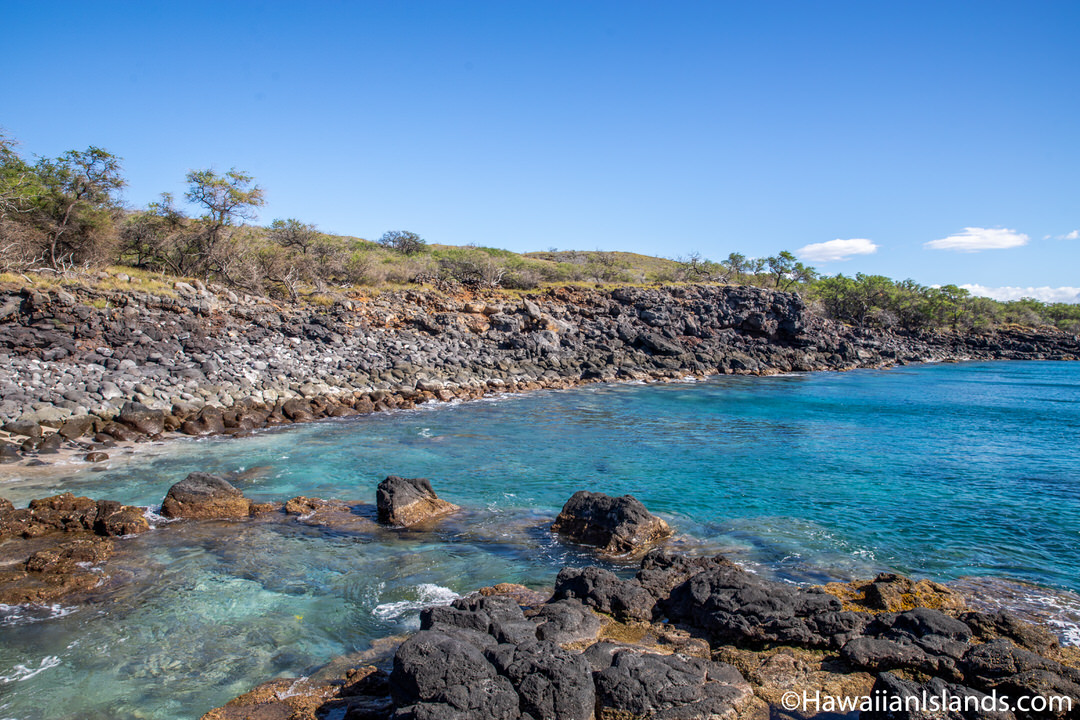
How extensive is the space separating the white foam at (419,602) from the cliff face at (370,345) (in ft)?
55.0

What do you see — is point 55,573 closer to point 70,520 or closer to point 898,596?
point 70,520

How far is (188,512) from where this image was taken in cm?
1252

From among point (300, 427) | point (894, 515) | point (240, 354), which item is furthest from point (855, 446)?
point (240, 354)

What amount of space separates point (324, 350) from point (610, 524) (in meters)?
25.0

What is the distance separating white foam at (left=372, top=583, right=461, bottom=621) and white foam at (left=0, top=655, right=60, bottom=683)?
3895 mm

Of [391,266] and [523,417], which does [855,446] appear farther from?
[391,266]

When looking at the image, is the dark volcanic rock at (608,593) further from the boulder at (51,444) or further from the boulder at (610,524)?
the boulder at (51,444)

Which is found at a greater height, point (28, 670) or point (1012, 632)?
point (1012, 632)

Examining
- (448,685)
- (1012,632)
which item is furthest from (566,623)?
(1012,632)

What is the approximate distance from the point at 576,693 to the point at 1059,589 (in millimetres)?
9402

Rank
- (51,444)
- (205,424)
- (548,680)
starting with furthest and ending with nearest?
(205,424) < (51,444) < (548,680)

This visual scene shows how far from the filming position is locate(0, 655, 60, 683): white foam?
6.75 meters

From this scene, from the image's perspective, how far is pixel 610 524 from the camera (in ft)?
37.2

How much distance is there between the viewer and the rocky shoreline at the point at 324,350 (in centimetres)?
2047
